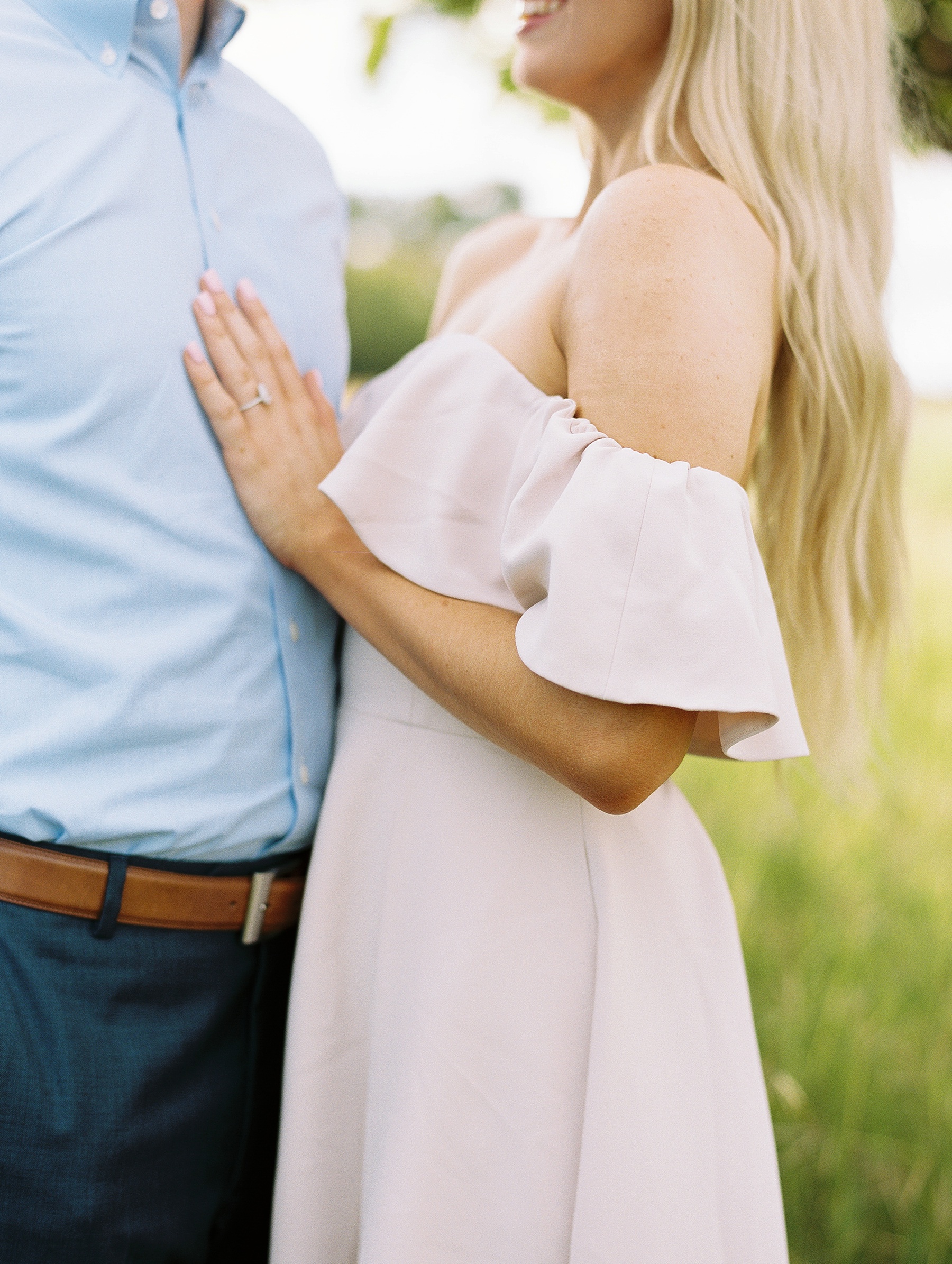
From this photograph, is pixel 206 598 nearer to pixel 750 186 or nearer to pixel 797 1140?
pixel 750 186

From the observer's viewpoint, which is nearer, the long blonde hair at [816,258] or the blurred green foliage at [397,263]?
the long blonde hair at [816,258]

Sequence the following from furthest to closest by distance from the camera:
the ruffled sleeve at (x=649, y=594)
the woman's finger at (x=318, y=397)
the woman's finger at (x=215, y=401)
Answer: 1. the woman's finger at (x=318, y=397)
2. the woman's finger at (x=215, y=401)
3. the ruffled sleeve at (x=649, y=594)

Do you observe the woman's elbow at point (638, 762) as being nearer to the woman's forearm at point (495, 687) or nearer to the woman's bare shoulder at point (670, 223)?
the woman's forearm at point (495, 687)

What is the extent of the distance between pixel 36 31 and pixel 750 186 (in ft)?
2.86

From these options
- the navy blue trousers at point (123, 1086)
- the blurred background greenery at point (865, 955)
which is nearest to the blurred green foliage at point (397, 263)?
the blurred background greenery at point (865, 955)

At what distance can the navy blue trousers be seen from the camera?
118cm

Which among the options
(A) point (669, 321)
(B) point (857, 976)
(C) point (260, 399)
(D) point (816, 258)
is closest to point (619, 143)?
(D) point (816, 258)

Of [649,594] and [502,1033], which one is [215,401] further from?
[502,1033]

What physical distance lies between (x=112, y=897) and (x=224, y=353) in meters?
0.68

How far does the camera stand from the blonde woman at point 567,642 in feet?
3.69

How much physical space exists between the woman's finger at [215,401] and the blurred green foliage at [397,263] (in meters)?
10.2

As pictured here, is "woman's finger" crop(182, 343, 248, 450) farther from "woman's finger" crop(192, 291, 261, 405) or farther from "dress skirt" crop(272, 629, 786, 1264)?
"dress skirt" crop(272, 629, 786, 1264)

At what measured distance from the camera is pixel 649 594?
1.04 metres

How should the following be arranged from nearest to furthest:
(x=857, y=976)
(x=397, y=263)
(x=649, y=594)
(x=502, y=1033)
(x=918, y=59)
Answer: (x=649, y=594) < (x=502, y=1033) < (x=918, y=59) < (x=857, y=976) < (x=397, y=263)
